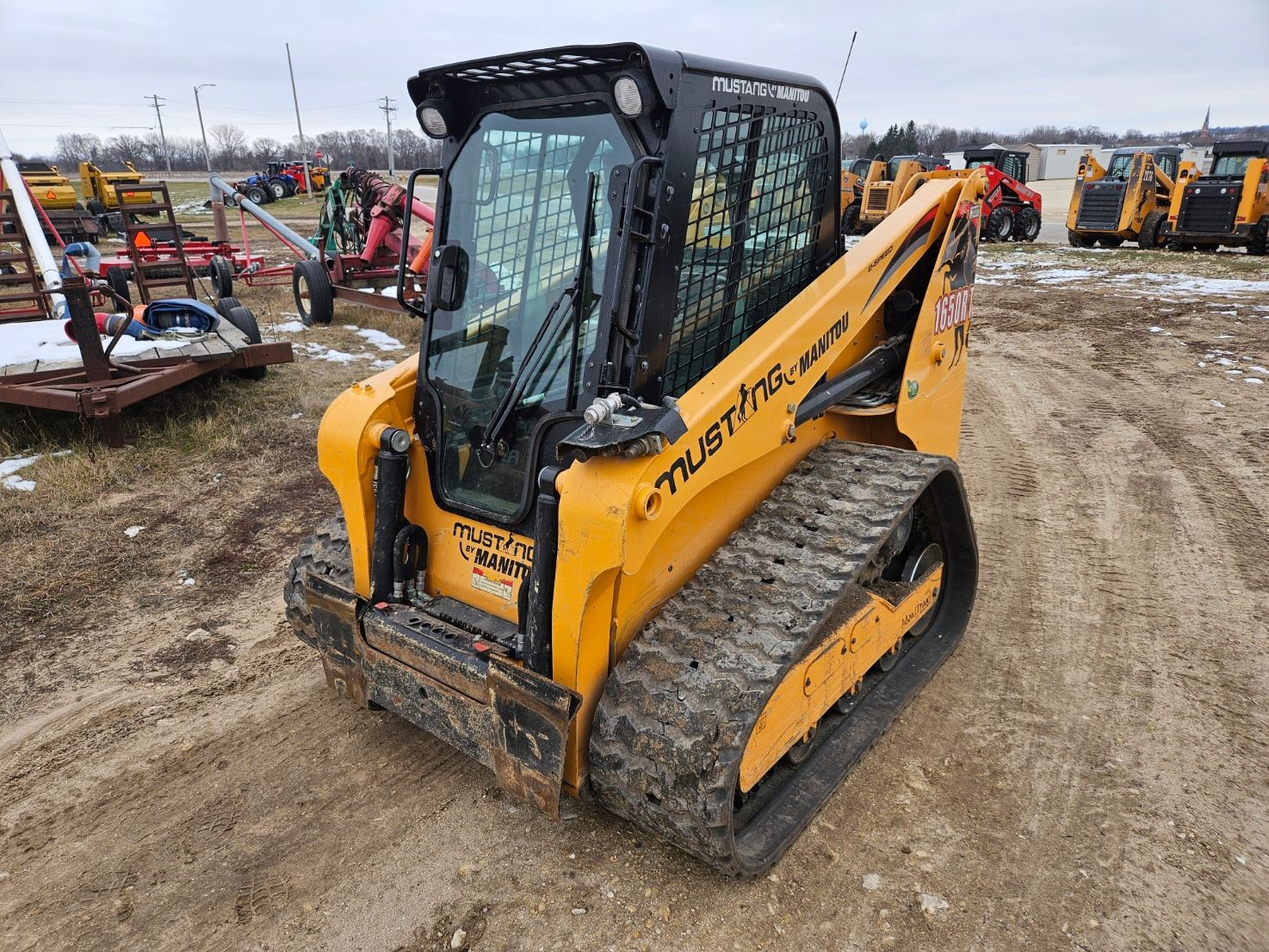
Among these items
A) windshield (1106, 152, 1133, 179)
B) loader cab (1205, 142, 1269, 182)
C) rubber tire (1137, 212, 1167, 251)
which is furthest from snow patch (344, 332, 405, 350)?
loader cab (1205, 142, 1269, 182)

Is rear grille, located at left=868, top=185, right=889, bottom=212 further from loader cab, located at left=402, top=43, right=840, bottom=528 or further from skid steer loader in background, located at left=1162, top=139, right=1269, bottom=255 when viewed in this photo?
loader cab, located at left=402, top=43, right=840, bottom=528

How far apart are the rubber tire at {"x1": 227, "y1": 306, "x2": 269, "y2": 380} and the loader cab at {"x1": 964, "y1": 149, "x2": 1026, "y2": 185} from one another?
19.7 meters

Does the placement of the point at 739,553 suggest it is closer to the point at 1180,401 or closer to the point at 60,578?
the point at 60,578

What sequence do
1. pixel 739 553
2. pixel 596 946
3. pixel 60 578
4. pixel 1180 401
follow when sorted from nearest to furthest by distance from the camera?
1. pixel 596 946
2. pixel 739 553
3. pixel 60 578
4. pixel 1180 401

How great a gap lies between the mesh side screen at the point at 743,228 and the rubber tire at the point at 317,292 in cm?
1035

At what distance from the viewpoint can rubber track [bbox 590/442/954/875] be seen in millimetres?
2580

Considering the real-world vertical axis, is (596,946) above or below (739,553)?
below

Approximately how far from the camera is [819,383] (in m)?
3.56

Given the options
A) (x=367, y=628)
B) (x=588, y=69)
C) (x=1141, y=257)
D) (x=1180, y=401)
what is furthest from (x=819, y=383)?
(x=1141, y=257)

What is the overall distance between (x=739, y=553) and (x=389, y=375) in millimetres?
1634

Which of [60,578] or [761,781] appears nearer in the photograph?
[761,781]

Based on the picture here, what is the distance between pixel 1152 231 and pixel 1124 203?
106 centimetres

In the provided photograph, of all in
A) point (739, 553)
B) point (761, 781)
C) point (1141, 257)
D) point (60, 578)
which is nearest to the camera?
point (739, 553)

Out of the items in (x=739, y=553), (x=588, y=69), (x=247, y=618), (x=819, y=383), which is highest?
(x=588, y=69)
